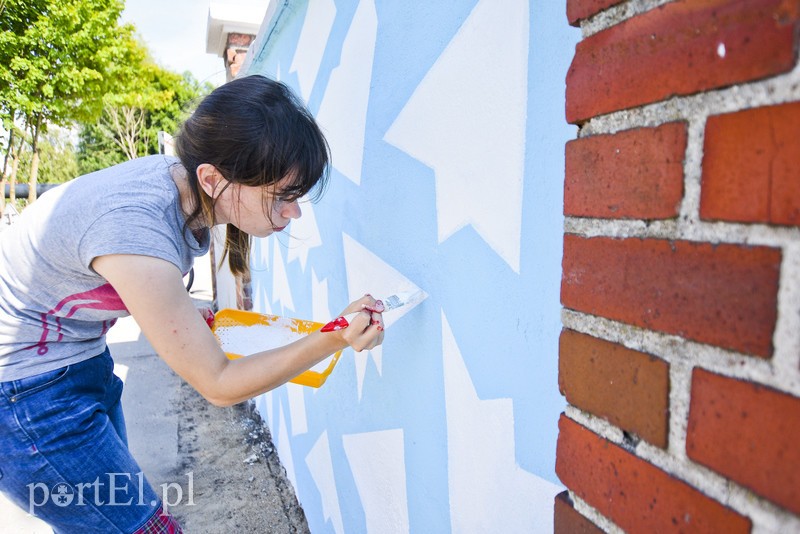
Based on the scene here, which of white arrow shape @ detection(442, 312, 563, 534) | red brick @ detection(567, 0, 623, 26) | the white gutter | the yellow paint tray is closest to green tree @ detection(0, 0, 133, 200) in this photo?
the white gutter

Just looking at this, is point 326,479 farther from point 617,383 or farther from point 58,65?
point 58,65

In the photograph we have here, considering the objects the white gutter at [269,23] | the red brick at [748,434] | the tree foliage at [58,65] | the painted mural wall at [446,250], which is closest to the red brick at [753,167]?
the red brick at [748,434]

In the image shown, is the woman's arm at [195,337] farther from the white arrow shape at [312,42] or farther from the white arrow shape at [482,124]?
the white arrow shape at [312,42]

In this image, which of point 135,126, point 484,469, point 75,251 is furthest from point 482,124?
point 135,126

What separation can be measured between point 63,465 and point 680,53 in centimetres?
165

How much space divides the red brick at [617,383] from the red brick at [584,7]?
382mm

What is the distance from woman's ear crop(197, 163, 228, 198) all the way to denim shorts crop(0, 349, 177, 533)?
68cm

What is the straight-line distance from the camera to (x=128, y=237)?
122 cm

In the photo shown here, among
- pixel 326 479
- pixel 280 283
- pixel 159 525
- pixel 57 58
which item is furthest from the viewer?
pixel 57 58

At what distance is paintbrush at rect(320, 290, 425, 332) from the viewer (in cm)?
130

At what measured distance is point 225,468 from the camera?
133 inches

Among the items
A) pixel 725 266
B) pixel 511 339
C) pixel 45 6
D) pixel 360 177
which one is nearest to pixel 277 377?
pixel 511 339

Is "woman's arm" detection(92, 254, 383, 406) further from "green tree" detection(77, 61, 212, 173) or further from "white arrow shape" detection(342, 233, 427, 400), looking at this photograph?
"green tree" detection(77, 61, 212, 173)

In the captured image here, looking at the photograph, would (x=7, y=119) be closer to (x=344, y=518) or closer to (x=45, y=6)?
(x=45, y=6)
